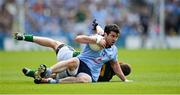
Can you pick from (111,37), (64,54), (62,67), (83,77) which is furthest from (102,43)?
(64,54)

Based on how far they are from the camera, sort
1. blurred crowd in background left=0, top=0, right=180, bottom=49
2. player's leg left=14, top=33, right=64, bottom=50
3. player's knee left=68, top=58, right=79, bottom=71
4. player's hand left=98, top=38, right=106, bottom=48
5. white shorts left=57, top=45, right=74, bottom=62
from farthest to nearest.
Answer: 1. blurred crowd in background left=0, top=0, right=180, bottom=49
2. player's leg left=14, top=33, right=64, bottom=50
3. white shorts left=57, top=45, right=74, bottom=62
4. player's knee left=68, top=58, right=79, bottom=71
5. player's hand left=98, top=38, right=106, bottom=48

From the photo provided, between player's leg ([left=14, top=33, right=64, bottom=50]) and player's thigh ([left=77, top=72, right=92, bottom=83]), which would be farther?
player's leg ([left=14, top=33, right=64, bottom=50])

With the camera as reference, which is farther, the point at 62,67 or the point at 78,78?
the point at 78,78

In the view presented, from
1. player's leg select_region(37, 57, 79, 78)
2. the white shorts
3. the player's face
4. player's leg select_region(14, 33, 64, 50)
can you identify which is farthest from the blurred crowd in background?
the player's face

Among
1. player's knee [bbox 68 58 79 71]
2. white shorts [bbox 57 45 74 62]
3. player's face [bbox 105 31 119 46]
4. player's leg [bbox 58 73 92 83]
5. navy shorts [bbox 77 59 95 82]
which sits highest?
player's face [bbox 105 31 119 46]

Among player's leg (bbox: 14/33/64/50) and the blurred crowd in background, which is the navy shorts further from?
the blurred crowd in background

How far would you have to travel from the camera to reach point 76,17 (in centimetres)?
4438

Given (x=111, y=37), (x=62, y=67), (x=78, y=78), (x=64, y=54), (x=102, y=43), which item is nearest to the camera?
(x=102, y=43)

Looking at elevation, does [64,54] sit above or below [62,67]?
above

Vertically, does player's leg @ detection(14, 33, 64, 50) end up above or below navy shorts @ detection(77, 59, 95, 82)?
above

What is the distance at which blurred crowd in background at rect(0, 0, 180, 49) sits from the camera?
145 feet

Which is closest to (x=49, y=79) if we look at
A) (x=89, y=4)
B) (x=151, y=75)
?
(x=151, y=75)

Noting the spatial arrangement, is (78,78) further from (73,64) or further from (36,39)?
(36,39)

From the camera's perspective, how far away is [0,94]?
15.4 m
